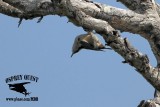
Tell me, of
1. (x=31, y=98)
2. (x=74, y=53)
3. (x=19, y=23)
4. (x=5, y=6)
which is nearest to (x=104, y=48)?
(x=74, y=53)

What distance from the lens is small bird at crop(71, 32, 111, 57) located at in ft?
18.1

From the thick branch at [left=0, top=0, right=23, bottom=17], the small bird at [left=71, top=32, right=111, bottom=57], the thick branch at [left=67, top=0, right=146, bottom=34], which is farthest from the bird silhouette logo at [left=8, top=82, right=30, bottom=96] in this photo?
the small bird at [left=71, top=32, right=111, bottom=57]

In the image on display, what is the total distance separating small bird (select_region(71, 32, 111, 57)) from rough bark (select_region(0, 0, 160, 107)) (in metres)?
0.11

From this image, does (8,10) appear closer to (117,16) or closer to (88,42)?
(117,16)

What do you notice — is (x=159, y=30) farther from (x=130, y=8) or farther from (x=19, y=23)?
(x=19, y=23)

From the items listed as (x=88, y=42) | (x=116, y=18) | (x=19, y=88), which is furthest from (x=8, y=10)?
(x=19, y=88)

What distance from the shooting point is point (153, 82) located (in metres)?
6.37

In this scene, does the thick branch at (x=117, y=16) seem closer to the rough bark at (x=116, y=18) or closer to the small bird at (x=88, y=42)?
the rough bark at (x=116, y=18)

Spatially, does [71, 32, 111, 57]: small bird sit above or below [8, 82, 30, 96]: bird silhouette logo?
above

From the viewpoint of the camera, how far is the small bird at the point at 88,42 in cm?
552

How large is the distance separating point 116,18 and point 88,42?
1.50m

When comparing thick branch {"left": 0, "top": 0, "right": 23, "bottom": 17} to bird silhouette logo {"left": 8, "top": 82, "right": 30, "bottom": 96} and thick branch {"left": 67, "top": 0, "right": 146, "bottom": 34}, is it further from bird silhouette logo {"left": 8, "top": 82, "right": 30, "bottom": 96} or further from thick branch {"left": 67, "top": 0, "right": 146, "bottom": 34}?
bird silhouette logo {"left": 8, "top": 82, "right": 30, "bottom": 96}

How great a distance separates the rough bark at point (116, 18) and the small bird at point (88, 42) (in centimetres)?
11

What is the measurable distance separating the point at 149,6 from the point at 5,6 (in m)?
2.46
